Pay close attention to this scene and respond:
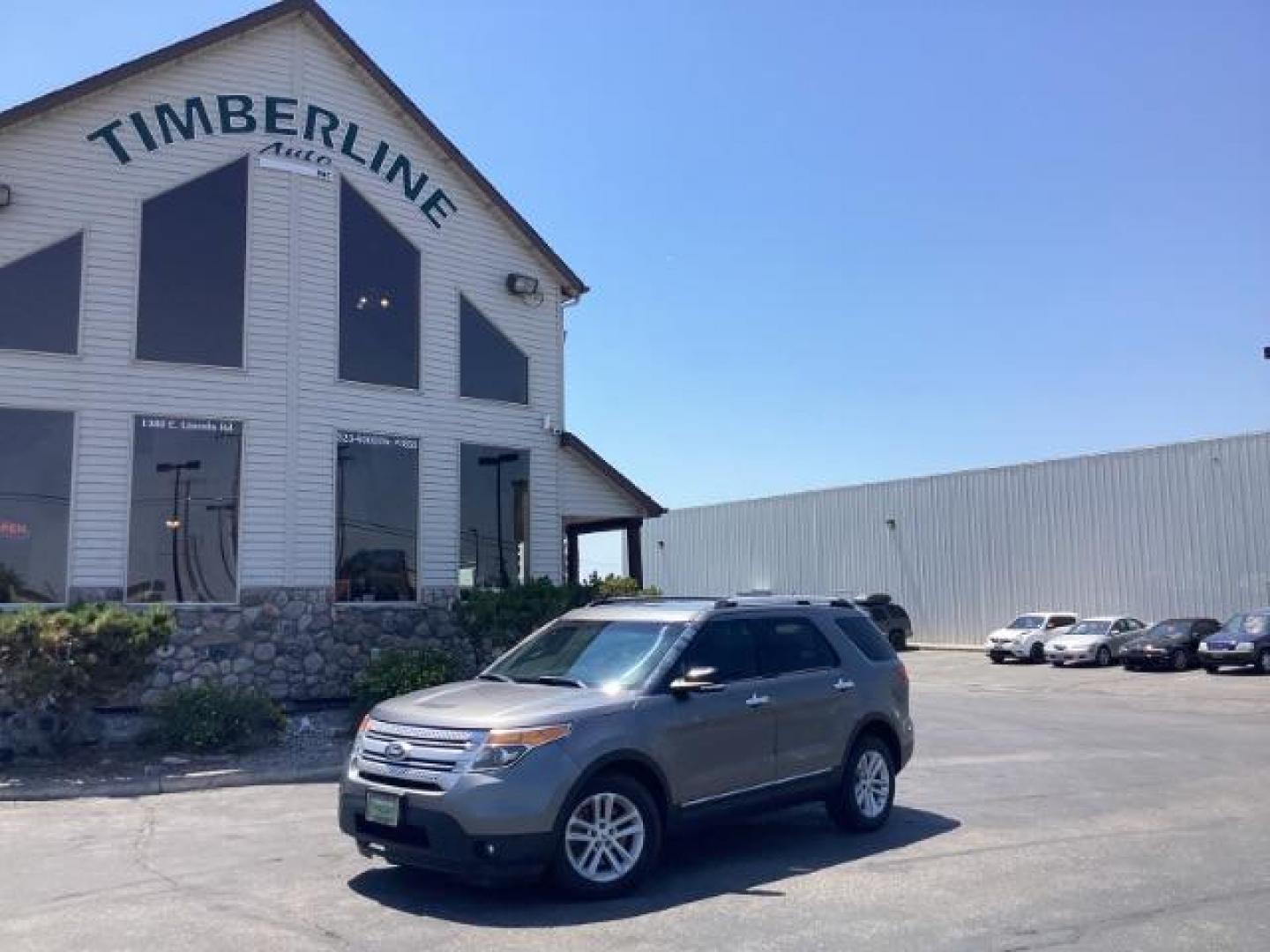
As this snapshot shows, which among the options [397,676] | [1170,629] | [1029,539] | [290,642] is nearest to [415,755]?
[397,676]

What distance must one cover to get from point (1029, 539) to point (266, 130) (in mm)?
32100

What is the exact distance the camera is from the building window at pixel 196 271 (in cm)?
1524

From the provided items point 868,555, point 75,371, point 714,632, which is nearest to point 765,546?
point 868,555

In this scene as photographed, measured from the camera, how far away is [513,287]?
60.8ft

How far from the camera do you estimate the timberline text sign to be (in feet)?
50.5

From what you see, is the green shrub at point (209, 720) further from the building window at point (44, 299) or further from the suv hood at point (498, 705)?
the suv hood at point (498, 705)

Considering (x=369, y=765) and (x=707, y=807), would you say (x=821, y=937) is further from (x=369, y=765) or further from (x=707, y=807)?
(x=369, y=765)

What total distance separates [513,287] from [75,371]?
6.57 meters

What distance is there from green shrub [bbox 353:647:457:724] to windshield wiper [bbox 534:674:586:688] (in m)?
6.55

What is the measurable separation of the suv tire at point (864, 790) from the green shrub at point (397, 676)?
6548 millimetres

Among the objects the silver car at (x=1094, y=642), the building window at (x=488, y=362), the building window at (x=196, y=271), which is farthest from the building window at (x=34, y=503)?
the silver car at (x=1094, y=642)

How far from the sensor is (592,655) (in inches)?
324

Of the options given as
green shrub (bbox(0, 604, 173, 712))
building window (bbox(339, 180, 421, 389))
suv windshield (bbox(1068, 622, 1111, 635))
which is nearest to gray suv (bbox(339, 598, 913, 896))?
green shrub (bbox(0, 604, 173, 712))

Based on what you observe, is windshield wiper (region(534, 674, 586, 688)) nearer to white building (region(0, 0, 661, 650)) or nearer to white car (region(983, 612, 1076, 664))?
white building (region(0, 0, 661, 650))
